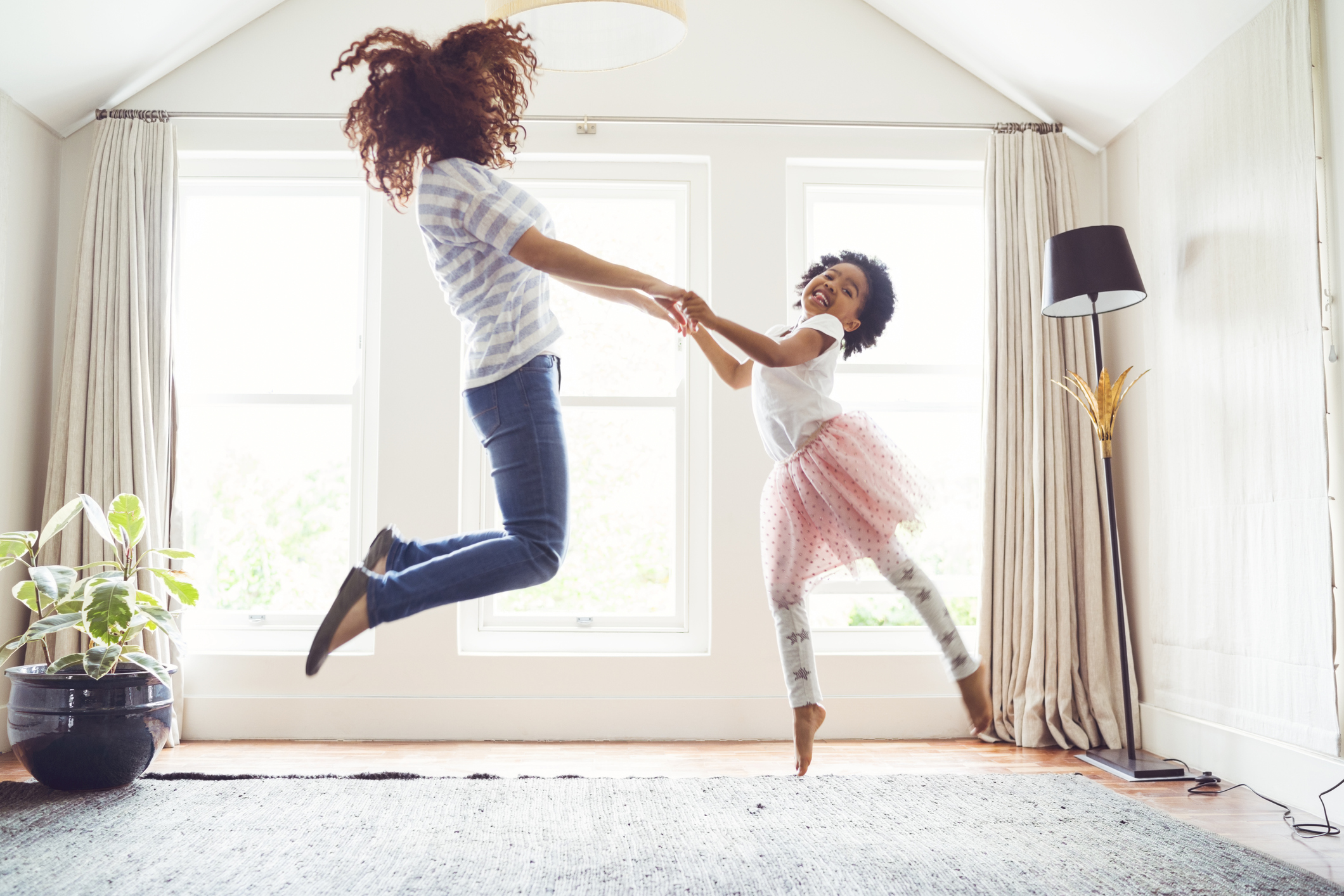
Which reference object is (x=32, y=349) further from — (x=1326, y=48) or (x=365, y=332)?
(x=1326, y=48)

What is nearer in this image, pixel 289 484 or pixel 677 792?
pixel 677 792

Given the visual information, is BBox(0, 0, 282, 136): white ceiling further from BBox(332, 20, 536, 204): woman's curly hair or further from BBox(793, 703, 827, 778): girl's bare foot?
BBox(793, 703, 827, 778): girl's bare foot

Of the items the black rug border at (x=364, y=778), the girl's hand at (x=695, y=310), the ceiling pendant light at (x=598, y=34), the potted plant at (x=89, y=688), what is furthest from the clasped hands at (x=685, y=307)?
the potted plant at (x=89, y=688)

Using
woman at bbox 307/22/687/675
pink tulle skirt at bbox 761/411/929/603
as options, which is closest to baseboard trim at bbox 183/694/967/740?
pink tulle skirt at bbox 761/411/929/603

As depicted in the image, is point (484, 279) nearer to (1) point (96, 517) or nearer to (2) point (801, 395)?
(2) point (801, 395)

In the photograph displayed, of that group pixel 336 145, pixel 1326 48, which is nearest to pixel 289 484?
pixel 336 145

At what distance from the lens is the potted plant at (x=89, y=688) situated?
8.37 feet

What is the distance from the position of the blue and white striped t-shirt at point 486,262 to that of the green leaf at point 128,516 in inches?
58.0

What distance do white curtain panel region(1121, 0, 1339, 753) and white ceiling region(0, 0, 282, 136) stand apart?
11.3 feet

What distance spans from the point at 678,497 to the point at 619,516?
0.82ft

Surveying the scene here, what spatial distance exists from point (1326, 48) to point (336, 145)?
330 cm

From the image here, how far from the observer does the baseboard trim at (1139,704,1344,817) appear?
2.56m

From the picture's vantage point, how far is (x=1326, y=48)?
2.56m

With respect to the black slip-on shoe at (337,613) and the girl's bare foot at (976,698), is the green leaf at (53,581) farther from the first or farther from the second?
the girl's bare foot at (976,698)
